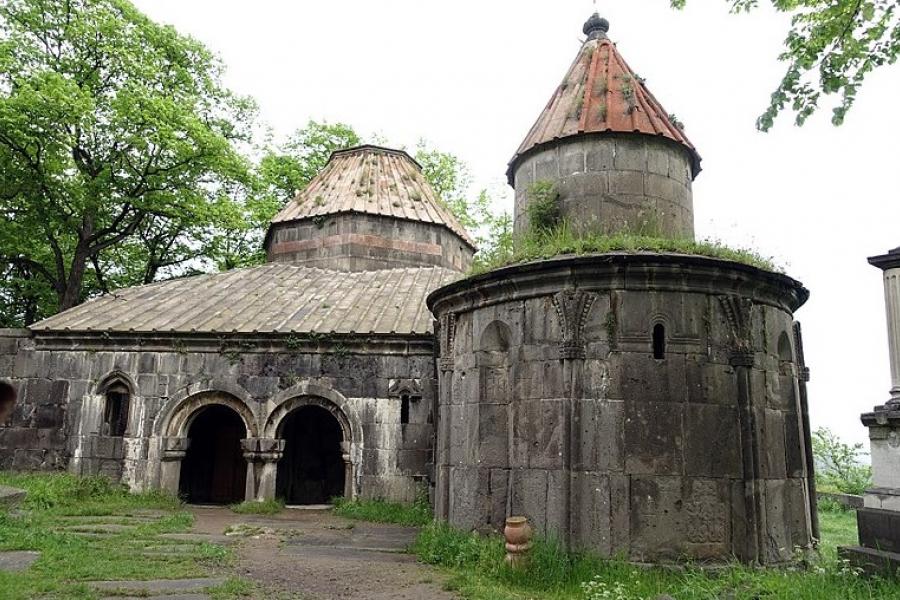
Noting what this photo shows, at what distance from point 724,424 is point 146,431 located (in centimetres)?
1026

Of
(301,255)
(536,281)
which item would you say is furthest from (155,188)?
(536,281)

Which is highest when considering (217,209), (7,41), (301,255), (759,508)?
(7,41)

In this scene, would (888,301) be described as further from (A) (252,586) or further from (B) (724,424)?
(A) (252,586)

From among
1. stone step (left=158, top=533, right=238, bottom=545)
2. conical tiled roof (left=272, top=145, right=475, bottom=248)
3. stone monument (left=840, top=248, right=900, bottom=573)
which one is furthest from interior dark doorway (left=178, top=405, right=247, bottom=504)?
stone monument (left=840, top=248, right=900, bottom=573)

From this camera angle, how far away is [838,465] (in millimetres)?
18188

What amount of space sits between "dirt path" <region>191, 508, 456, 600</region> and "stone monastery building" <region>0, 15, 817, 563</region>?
1025mm

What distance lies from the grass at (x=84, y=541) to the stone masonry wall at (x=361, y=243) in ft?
24.3

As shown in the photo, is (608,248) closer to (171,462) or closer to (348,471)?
(348,471)

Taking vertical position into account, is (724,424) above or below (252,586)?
above

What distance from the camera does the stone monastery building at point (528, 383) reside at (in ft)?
21.5

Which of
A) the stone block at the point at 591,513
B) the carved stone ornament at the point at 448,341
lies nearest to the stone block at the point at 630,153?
the carved stone ornament at the point at 448,341

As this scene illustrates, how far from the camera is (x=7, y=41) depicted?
1652 centimetres

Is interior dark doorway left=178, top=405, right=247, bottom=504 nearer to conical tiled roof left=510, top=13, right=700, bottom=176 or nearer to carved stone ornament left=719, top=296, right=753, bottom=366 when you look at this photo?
conical tiled roof left=510, top=13, right=700, bottom=176

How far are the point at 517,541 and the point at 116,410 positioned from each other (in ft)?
31.2
